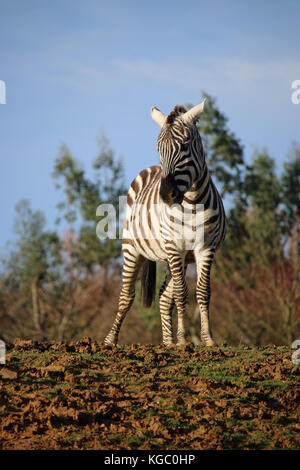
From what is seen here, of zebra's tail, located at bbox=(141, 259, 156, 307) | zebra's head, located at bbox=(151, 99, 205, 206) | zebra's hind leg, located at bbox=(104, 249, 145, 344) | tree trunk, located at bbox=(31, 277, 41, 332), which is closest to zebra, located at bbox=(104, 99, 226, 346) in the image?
zebra's head, located at bbox=(151, 99, 205, 206)

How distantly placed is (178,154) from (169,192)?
77 cm

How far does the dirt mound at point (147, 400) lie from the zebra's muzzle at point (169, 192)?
2.18m

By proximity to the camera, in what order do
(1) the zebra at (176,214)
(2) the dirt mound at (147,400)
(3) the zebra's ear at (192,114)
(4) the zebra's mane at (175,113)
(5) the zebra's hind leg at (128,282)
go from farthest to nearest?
1. (5) the zebra's hind leg at (128,282)
2. (4) the zebra's mane at (175,113)
3. (3) the zebra's ear at (192,114)
4. (1) the zebra at (176,214)
5. (2) the dirt mound at (147,400)

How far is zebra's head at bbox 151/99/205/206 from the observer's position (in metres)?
8.60

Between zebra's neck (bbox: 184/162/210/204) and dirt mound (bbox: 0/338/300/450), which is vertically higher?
zebra's neck (bbox: 184/162/210/204)

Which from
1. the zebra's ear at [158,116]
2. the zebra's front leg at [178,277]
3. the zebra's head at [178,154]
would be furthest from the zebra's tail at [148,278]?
the zebra's ear at [158,116]

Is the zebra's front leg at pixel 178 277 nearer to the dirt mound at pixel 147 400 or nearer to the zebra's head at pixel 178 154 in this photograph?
the zebra's head at pixel 178 154

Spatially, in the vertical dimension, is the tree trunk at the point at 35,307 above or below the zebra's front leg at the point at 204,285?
above

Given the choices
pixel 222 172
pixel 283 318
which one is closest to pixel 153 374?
pixel 283 318

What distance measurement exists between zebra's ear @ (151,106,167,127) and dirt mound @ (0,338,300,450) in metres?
3.78

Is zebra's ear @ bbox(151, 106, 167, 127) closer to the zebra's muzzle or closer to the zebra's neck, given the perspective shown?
the zebra's neck

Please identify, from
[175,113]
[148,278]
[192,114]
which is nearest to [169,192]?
[192,114]

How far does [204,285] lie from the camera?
31.0 ft

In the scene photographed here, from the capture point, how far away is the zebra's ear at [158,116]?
966cm
